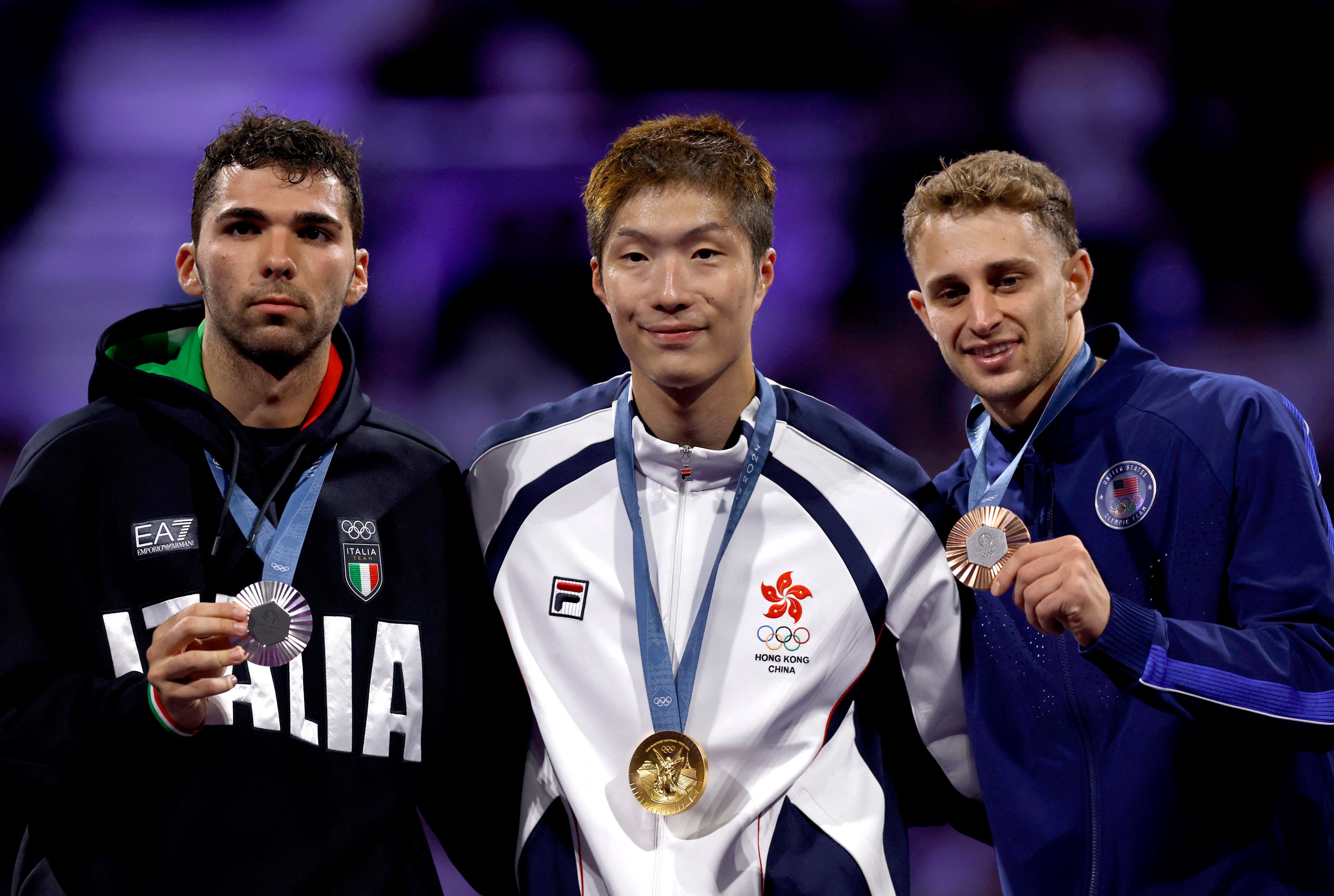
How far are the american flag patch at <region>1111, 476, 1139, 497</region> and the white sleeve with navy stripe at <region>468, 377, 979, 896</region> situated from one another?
380 millimetres

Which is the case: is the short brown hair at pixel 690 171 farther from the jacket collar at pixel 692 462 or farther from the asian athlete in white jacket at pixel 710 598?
the jacket collar at pixel 692 462

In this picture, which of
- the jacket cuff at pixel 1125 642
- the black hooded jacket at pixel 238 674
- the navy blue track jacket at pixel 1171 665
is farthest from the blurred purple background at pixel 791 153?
the jacket cuff at pixel 1125 642

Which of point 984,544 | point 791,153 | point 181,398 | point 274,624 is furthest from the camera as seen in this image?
point 791,153

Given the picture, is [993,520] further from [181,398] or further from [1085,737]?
[181,398]

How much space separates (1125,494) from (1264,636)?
1.27 feet

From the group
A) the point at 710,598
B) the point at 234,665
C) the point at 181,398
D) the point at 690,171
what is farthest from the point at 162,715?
the point at 690,171

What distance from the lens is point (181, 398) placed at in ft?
7.03

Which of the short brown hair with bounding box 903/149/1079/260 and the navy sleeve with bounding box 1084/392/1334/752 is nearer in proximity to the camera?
the navy sleeve with bounding box 1084/392/1334/752

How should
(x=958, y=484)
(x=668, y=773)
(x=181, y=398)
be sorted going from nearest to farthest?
(x=668, y=773), (x=181, y=398), (x=958, y=484)

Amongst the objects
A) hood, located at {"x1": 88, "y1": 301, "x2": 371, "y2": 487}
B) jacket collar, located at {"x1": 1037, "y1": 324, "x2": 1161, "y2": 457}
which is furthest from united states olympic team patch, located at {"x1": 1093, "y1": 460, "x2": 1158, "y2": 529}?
hood, located at {"x1": 88, "y1": 301, "x2": 371, "y2": 487}

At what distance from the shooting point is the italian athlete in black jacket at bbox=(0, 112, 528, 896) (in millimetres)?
1929

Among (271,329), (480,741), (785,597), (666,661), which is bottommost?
(480,741)

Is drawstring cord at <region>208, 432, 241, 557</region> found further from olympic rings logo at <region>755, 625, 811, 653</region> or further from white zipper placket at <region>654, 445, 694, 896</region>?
olympic rings logo at <region>755, 625, 811, 653</region>

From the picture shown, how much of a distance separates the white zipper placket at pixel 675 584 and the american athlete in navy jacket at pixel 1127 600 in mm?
646
